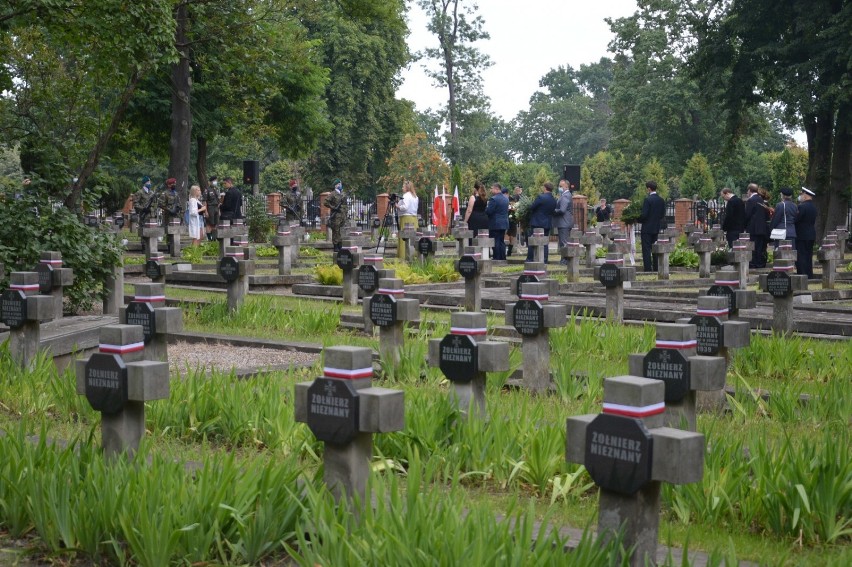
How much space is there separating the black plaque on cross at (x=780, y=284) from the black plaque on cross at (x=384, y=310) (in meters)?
4.53

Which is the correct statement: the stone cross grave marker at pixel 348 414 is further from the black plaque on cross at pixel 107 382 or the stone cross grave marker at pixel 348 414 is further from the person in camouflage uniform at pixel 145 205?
the person in camouflage uniform at pixel 145 205

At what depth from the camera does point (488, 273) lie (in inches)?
949

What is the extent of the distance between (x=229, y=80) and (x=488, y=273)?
44.8 feet


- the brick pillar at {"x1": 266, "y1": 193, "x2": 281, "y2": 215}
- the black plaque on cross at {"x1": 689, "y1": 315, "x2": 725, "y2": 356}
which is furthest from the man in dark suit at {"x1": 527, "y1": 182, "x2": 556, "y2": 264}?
the brick pillar at {"x1": 266, "y1": 193, "x2": 281, "y2": 215}

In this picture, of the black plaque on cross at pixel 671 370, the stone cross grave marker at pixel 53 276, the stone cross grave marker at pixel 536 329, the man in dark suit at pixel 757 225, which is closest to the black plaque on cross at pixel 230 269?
the stone cross grave marker at pixel 53 276

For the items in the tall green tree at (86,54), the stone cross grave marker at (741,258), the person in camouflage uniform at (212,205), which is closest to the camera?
the tall green tree at (86,54)

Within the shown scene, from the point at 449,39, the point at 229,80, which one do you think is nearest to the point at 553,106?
the point at 449,39

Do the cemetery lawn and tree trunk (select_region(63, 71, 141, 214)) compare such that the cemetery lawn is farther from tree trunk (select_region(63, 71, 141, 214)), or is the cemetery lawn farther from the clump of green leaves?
tree trunk (select_region(63, 71, 141, 214))

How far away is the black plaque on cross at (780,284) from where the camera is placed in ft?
43.4

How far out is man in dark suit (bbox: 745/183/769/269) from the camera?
86.2 ft

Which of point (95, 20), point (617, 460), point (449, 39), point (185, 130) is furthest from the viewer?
point (449, 39)

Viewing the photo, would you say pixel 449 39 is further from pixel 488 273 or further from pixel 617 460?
pixel 617 460

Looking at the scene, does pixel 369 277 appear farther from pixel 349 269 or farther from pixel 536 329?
pixel 536 329

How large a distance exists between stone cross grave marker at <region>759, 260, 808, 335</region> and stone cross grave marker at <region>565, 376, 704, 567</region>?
29.0 ft
